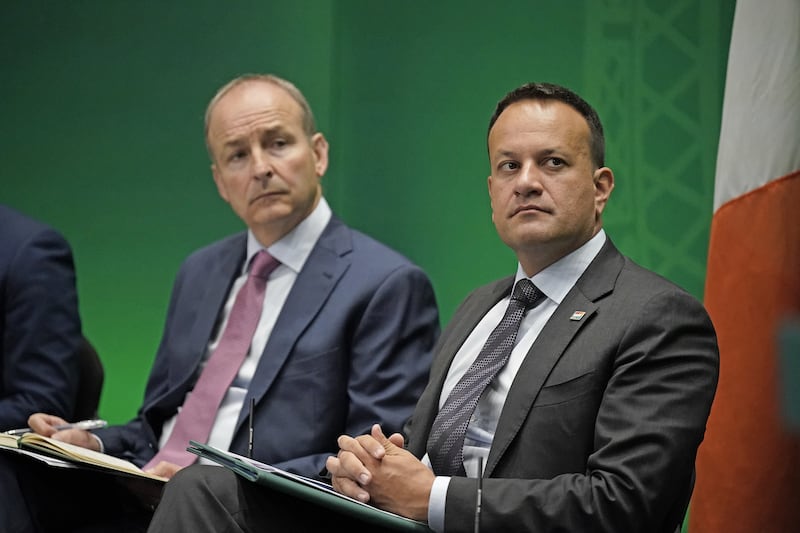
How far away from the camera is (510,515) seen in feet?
6.62

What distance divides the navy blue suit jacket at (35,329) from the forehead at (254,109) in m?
0.62

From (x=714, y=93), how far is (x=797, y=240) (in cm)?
67

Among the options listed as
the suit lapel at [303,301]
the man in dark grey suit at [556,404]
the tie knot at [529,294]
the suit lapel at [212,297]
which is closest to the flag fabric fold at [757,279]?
the man in dark grey suit at [556,404]

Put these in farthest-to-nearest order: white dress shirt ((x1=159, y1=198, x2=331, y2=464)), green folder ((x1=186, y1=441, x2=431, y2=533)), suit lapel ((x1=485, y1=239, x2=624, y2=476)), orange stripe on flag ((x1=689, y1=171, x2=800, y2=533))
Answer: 1. white dress shirt ((x1=159, y1=198, x2=331, y2=464))
2. orange stripe on flag ((x1=689, y1=171, x2=800, y2=533))
3. suit lapel ((x1=485, y1=239, x2=624, y2=476))
4. green folder ((x1=186, y1=441, x2=431, y2=533))

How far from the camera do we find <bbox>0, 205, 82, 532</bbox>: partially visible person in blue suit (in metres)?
3.21

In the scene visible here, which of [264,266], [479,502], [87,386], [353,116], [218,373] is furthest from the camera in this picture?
[353,116]

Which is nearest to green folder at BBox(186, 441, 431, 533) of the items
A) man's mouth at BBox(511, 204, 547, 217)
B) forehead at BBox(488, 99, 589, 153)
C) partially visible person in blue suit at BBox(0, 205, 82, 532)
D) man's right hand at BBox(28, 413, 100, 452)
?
man's mouth at BBox(511, 204, 547, 217)

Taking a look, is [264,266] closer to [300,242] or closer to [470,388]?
[300,242]

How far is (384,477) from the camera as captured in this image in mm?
2141

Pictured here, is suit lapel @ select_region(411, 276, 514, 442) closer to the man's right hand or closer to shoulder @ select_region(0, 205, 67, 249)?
the man's right hand

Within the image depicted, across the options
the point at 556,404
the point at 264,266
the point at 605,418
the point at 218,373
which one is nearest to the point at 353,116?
the point at 264,266

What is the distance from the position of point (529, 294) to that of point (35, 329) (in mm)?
1571

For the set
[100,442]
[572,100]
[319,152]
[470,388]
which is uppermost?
[572,100]

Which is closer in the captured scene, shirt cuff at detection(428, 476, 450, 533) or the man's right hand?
shirt cuff at detection(428, 476, 450, 533)
